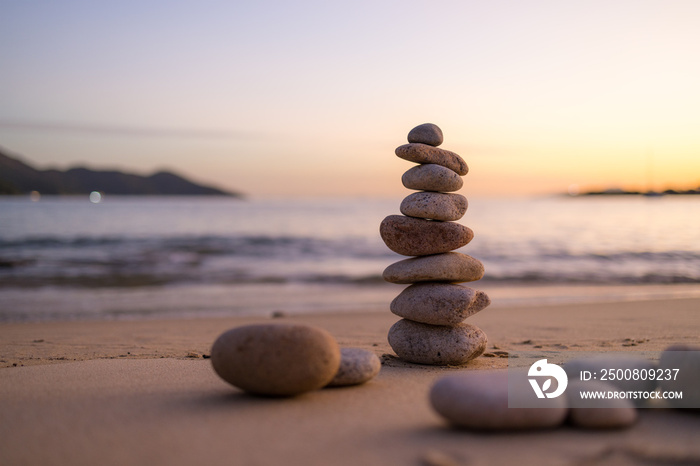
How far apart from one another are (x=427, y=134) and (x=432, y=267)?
133cm

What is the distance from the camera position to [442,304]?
527 cm

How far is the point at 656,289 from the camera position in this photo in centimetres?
1348

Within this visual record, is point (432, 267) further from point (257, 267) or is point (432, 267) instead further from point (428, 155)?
point (257, 267)

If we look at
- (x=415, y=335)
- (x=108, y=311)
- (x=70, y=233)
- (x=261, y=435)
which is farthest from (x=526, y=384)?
(x=70, y=233)

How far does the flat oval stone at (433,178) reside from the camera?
548 cm

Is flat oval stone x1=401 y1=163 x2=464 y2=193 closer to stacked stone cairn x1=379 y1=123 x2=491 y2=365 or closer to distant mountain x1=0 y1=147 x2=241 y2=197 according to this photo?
stacked stone cairn x1=379 y1=123 x2=491 y2=365

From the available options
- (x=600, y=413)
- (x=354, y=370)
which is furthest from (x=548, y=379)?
(x=354, y=370)

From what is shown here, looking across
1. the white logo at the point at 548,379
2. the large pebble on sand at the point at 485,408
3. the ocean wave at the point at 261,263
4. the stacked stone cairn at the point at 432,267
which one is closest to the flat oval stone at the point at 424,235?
the stacked stone cairn at the point at 432,267

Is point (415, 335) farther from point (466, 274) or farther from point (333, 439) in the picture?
point (333, 439)

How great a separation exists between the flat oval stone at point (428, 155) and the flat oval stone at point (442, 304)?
47.7 inches

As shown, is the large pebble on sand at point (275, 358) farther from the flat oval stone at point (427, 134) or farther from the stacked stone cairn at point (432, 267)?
the flat oval stone at point (427, 134)

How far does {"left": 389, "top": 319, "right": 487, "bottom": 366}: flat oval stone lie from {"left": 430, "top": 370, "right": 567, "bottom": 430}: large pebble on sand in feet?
6.69

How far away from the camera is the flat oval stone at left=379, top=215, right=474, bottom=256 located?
18.1ft

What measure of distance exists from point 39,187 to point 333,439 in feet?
297
